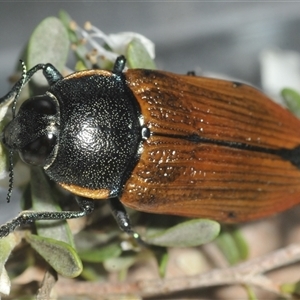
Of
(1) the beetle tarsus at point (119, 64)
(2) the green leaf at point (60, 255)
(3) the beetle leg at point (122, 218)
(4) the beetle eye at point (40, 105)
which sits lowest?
(3) the beetle leg at point (122, 218)

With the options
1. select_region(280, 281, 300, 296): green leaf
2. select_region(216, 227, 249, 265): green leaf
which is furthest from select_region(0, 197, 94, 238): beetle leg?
select_region(280, 281, 300, 296): green leaf

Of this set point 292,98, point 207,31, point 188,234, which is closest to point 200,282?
point 188,234

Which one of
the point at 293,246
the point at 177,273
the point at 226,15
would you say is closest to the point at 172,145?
the point at 293,246

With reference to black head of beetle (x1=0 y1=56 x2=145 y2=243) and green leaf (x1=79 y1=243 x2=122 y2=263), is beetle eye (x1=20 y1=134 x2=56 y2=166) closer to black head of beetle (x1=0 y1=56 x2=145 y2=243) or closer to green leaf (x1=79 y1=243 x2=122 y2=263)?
black head of beetle (x1=0 y1=56 x2=145 y2=243)

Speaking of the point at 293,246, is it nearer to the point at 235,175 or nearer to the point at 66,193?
the point at 235,175

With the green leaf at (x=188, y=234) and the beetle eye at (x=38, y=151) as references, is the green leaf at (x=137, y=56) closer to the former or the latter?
the beetle eye at (x=38, y=151)

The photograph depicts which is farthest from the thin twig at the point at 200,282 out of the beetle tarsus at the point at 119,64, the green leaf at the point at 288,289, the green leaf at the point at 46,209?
the beetle tarsus at the point at 119,64
